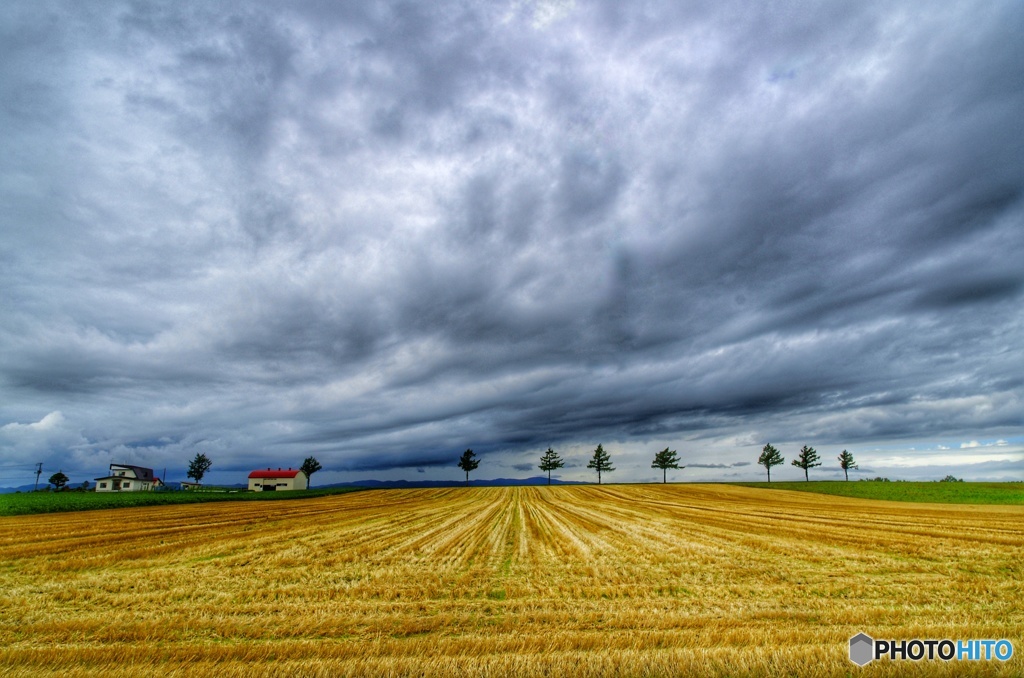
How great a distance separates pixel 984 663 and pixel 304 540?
24.2 m

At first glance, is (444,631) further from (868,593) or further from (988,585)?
(988,585)

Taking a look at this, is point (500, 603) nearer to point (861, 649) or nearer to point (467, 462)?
point (861, 649)

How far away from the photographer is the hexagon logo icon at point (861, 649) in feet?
26.1

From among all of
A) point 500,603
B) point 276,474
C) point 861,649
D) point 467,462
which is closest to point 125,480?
point 276,474

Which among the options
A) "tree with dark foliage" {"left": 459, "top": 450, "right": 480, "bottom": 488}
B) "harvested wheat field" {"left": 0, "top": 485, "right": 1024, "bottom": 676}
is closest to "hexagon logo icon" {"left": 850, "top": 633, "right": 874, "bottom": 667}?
"harvested wheat field" {"left": 0, "top": 485, "right": 1024, "bottom": 676}

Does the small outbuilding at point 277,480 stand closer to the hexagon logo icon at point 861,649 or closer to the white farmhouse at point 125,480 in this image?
the white farmhouse at point 125,480

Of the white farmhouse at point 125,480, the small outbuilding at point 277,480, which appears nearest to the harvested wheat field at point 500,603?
the small outbuilding at point 277,480

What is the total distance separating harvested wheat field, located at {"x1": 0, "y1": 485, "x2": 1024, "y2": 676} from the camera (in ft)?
26.6

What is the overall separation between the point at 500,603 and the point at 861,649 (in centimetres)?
757

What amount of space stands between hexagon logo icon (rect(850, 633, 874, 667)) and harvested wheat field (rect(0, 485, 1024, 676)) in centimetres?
18

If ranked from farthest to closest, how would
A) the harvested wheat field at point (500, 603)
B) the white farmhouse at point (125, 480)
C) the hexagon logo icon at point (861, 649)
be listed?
1. the white farmhouse at point (125, 480)
2. the harvested wheat field at point (500, 603)
3. the hexagon logo icon at point (861, 649)

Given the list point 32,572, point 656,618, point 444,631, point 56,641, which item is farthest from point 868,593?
point 32,572

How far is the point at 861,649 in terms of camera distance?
8477 millimetres

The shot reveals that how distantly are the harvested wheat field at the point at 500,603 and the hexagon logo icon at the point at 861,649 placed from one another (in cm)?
18
